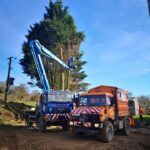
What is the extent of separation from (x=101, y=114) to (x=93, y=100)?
144cm

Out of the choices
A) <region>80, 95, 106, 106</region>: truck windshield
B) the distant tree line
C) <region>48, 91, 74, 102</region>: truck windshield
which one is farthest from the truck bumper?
the distant tree line

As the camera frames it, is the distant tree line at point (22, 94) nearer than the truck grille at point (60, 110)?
No

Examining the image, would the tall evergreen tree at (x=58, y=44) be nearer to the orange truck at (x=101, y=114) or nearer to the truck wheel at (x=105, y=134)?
the orange truck at (x=101, y=114)

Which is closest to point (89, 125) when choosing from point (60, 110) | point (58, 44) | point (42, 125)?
point (60, 110)

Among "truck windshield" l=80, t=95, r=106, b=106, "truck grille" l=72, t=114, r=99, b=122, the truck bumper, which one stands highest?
"truck windshield" l=80, t=95, r=106, b=106

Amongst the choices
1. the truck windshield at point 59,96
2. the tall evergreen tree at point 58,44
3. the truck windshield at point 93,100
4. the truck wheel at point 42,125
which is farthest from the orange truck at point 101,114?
the tall evergreen tree at point 58,44

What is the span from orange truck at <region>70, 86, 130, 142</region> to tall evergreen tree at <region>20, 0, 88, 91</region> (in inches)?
624

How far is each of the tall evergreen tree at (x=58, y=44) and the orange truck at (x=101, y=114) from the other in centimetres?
1585

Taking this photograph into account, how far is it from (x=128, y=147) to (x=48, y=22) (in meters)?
25.7

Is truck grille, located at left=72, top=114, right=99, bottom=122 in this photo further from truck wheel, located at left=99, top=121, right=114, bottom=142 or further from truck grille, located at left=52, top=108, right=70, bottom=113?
truck grille, located at left=52, top=108, right=70, bottom=113

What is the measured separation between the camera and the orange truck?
11750 mm

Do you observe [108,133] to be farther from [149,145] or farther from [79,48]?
[79,48]

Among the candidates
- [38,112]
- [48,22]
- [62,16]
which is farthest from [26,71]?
[38,112]

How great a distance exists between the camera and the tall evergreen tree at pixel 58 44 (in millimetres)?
31125
